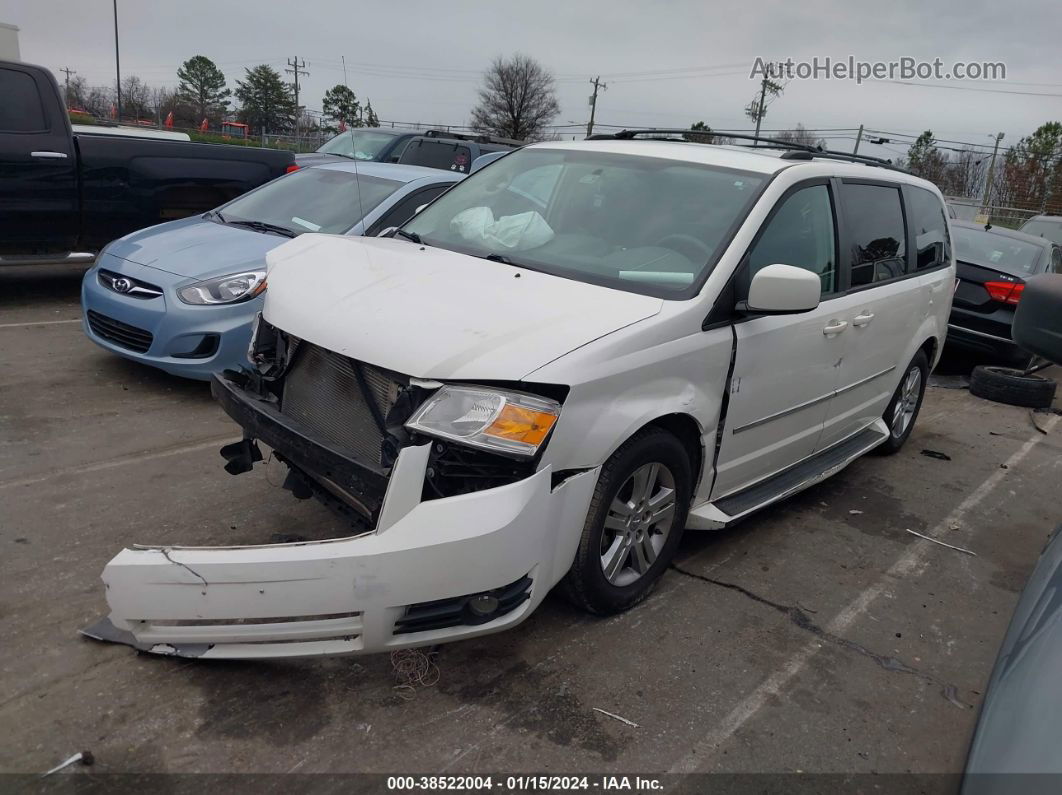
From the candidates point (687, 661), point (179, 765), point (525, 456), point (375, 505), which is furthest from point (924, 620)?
point (179, 765)

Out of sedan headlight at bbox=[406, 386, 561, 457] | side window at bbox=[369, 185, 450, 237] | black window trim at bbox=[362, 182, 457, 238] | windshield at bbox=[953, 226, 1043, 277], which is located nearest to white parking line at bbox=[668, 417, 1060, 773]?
sedan headlight at bbox=[406, 386, 561, 457]

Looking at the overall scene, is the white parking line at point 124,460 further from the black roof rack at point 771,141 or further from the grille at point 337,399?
the black roof rack at point 771,141

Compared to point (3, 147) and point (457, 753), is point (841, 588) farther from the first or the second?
point (3, 147)

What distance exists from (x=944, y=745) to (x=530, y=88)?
6279 centimetres

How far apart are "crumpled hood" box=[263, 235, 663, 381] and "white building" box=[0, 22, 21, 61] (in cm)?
632

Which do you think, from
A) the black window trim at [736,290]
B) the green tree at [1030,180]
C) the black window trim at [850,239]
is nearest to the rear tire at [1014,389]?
the black window trim at [850,239]

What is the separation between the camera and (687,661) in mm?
3133

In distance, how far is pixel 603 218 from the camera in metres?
3.75

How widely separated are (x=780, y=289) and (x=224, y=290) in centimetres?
360

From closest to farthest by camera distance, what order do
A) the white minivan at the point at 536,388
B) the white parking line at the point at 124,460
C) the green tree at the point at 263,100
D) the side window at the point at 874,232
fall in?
the white minivan at the point at 536,388 → the white parking line at the point at 124,460 → the side window at the point at 874,232 → the green tree at the point at 263,100

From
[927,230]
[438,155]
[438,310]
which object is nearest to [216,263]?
[438,310]

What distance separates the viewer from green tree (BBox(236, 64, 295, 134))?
5631cm

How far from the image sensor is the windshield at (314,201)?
19.8ft

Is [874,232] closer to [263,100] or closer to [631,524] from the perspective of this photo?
[631,524]
